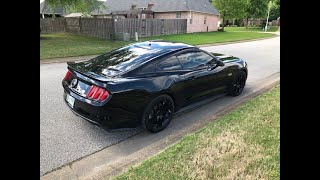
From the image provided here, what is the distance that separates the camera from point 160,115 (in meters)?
4.48

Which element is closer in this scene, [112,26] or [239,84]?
[239,84]

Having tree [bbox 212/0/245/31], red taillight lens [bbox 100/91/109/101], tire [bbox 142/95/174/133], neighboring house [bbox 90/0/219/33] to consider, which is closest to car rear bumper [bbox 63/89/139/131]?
red taillight lens [bbox 100/91/109/101]

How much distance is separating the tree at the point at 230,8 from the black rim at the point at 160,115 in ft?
129

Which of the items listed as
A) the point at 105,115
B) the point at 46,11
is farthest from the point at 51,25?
the point at 105,115

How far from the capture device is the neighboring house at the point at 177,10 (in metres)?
34.3

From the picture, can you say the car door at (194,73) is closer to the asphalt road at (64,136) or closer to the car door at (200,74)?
the car door at (200,74)

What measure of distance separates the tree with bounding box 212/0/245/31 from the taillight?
4026 cm

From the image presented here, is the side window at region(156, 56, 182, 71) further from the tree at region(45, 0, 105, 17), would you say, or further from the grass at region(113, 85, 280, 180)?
the tree at region(45, 0, 105, 17)

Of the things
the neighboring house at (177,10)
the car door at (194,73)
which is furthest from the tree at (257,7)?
the car door at (194,73)

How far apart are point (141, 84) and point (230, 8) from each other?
4011cm

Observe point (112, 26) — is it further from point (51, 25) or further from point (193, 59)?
point (193, 59)
